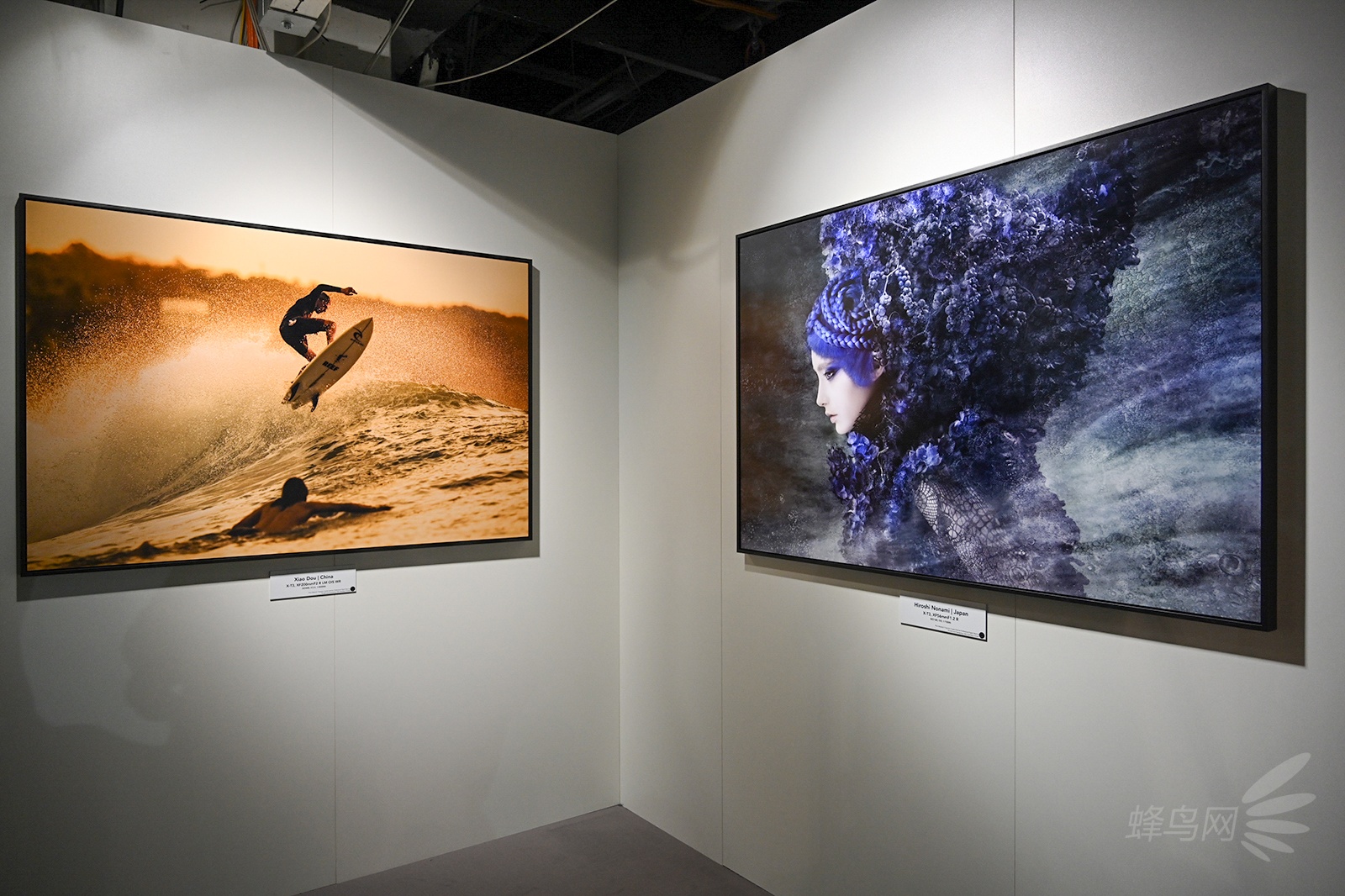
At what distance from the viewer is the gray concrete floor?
108 inches

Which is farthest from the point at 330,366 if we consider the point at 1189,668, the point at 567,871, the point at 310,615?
the point at 1189,668

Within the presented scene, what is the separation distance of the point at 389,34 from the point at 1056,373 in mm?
2222

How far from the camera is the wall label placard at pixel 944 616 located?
2088 millimetres

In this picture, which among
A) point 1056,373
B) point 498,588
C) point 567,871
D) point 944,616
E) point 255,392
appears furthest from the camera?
point 498,588

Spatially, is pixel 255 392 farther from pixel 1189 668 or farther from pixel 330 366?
pixel 1189 668

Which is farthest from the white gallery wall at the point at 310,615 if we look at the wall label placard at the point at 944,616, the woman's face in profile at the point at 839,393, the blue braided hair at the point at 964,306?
the wall label placard at the point at 944,616

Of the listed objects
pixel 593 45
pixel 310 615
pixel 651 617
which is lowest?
pixel 651 617

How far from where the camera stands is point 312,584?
277 cm

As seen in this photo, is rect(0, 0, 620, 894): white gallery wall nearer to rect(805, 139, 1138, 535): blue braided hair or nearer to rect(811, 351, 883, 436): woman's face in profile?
rect(811, 351, 883, 436): woman's face in profile

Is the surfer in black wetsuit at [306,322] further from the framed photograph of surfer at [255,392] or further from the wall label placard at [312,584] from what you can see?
the wall label placard at [312,584]

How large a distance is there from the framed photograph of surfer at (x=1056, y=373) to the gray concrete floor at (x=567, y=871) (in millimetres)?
1182

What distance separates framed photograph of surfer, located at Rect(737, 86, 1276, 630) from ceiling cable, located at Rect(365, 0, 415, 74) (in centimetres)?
131

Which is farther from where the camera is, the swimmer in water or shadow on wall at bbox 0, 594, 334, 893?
the swimmer in water

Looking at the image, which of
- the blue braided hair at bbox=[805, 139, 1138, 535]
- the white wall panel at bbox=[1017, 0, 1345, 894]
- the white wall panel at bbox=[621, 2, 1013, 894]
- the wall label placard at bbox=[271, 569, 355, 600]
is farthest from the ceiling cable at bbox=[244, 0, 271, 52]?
the white wall panel at bbox=[1017, 0, 1345, 894]
